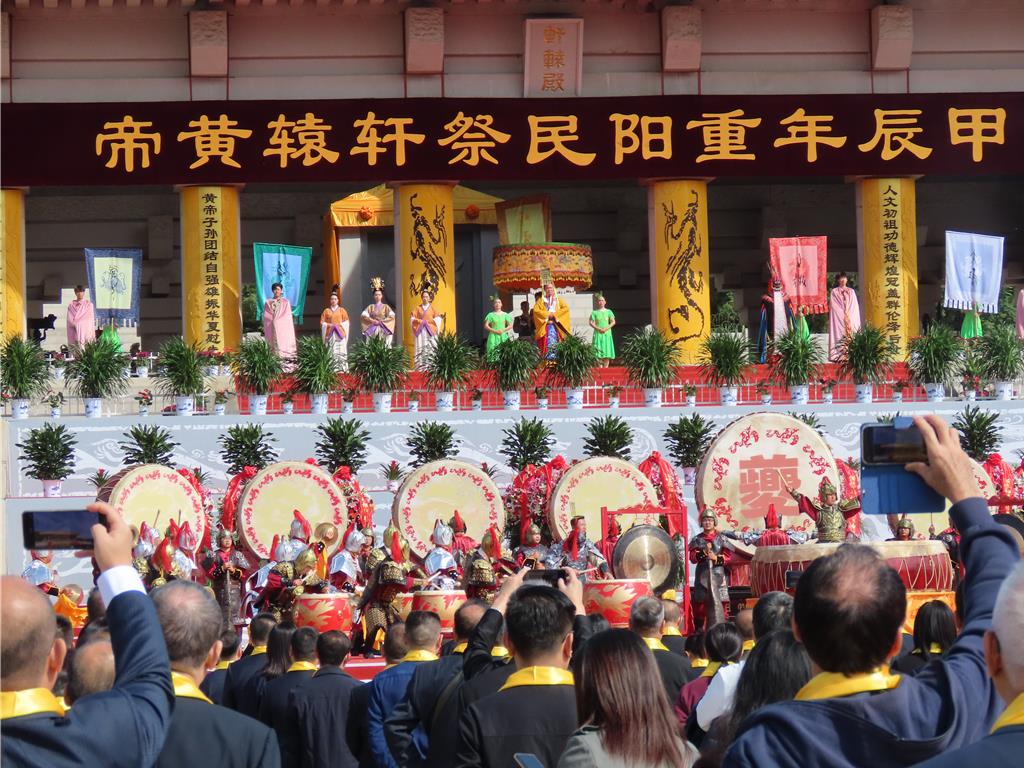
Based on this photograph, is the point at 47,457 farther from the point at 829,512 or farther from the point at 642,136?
the point at 642,136

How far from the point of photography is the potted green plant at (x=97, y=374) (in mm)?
→ 21188

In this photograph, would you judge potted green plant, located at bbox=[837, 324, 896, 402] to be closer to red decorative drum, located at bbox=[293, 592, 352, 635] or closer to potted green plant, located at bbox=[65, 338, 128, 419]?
potted green plant, located at bbox=[65, 338, 128, 419]

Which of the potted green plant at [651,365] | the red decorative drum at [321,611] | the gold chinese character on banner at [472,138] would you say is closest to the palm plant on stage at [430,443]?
the potted green plant at [651,365]

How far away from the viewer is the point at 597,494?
670 inches

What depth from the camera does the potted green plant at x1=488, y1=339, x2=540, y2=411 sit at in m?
21.7

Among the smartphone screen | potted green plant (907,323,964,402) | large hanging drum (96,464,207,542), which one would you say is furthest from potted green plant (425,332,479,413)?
the smartphone screen

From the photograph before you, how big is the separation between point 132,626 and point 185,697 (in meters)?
0.73

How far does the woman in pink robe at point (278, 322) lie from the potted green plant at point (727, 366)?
237 inches

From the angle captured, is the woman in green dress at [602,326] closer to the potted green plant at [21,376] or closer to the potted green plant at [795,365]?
the potted green plant at [795,365]

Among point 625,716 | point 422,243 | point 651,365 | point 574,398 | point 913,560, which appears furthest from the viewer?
point 422,243

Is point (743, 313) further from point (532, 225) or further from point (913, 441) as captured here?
point (913, 441)

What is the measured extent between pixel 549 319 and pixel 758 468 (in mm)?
7729

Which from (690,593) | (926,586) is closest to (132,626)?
(926,586)

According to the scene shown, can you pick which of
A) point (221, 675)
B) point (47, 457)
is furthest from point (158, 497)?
point (221, 675)
